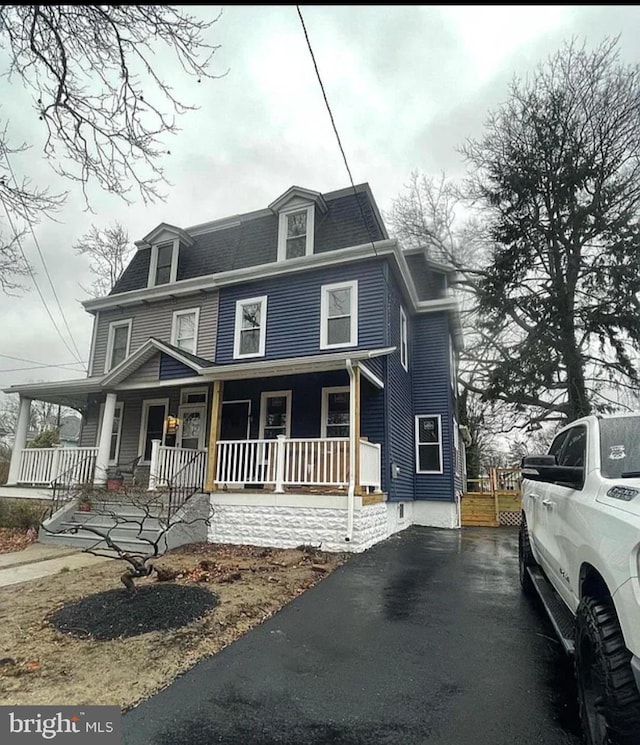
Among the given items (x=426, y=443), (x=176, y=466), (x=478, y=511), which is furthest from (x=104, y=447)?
(x=478, y=511)

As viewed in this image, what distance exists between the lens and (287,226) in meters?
12.1

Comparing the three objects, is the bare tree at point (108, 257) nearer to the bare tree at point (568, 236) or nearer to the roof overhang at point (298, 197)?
the roof overhang at point (298, 197)

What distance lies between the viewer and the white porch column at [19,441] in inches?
439

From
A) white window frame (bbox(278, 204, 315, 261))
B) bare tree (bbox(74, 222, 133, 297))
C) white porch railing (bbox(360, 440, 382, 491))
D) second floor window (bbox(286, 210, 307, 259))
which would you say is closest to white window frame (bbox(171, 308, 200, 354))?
white window frame (bbox(278, 204, 315, 261))

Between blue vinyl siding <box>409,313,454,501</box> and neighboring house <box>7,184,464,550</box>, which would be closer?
neighboring house <box>7,184,464,550</box>

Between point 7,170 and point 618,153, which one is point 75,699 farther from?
point 618,153

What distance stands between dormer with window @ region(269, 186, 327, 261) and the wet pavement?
29.3 feet

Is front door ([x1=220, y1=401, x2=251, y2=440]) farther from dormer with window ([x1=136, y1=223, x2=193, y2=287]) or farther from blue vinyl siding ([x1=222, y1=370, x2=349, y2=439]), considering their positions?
dormer with window ([x1=136, y1=223, x2=193, y2=287])

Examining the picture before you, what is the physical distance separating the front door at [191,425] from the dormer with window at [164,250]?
4.30 meters

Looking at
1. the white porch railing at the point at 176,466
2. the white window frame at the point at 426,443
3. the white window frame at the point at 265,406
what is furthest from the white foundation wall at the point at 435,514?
the white porch railing at the point at 176,466

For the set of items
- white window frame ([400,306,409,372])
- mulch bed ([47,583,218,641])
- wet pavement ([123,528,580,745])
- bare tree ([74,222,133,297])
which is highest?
bare tree ([74,222,133,297])

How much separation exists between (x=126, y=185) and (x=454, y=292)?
717 inches

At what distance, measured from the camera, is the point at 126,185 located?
4.95 metres

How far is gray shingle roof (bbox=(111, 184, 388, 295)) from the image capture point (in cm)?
1137
